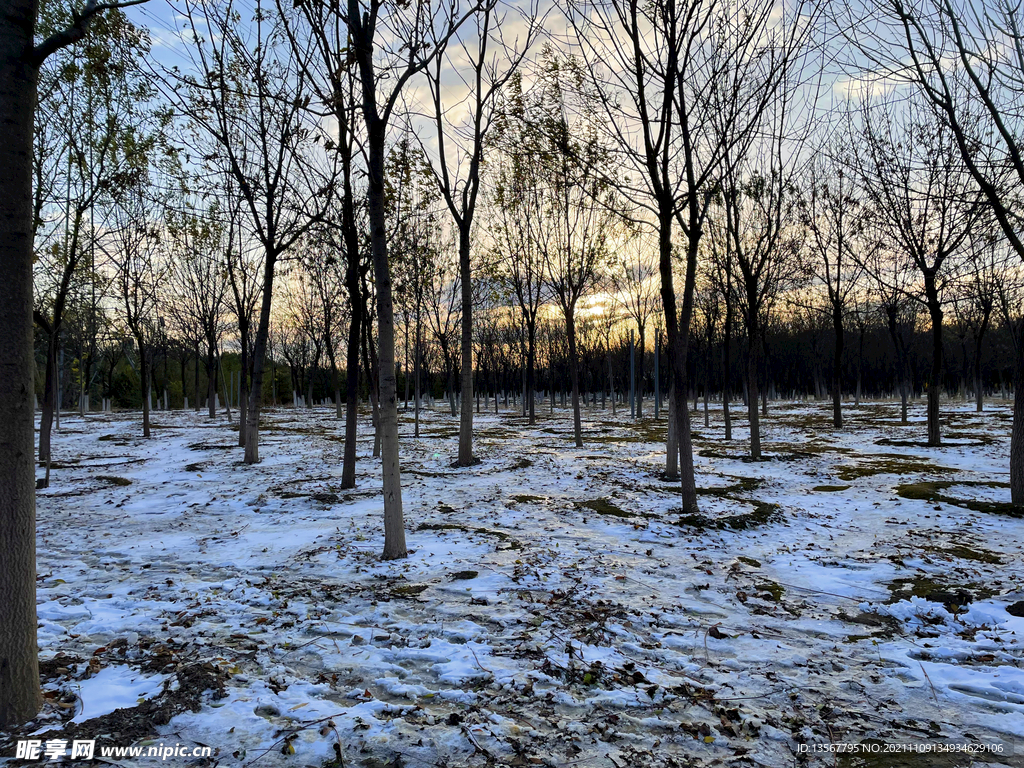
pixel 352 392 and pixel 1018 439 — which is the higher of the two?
pixel 352 392

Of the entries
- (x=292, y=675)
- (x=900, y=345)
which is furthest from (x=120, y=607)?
(x=900, y=345)

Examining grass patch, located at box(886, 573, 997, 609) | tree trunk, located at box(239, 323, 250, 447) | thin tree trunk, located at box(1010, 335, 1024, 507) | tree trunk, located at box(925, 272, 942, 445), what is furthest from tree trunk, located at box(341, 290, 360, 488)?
tree trunk, located at box(925, 272, 942, 445)

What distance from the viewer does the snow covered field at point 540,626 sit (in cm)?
282

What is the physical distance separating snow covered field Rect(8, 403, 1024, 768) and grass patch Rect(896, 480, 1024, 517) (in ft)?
0.27

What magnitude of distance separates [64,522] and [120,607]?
452cm

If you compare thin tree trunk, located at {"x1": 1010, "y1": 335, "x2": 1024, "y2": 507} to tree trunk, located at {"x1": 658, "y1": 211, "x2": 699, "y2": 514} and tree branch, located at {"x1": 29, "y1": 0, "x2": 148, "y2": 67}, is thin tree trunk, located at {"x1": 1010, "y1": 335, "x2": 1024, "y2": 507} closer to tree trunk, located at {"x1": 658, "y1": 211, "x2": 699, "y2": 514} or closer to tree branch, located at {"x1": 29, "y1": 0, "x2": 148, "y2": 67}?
tree trunk, located at {"x1": 658, "y1": 211, "x2": 699, "y2": 514}

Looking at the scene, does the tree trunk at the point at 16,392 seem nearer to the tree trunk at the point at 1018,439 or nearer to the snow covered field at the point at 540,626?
the snow covered field at the point at 540,626

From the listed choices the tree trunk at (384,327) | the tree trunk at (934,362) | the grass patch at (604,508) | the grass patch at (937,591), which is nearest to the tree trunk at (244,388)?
the grass patch at (604,508)

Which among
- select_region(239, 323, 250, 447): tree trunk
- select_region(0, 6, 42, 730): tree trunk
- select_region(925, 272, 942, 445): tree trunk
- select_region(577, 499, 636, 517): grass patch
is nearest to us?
select_region(0, 6, 42, 730): tree trunk

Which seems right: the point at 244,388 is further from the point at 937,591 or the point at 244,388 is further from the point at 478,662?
the point at 937,591

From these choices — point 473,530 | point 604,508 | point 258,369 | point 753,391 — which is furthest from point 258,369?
point 753,391

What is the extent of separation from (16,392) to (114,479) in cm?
1049

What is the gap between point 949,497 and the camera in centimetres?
845

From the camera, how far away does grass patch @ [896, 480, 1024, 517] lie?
299 inches
